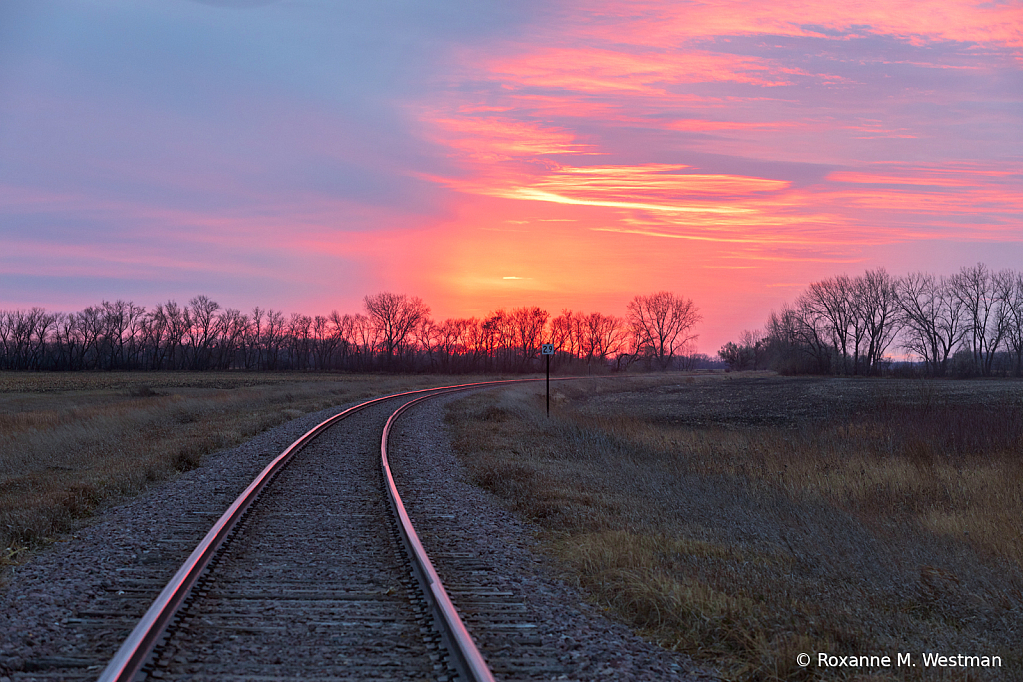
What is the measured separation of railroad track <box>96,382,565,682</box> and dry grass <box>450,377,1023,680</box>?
1.37 meters

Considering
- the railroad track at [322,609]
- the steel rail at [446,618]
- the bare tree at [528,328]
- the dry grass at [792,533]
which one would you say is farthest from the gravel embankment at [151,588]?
the bare tree at [528,328]

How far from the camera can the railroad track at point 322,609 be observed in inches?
178

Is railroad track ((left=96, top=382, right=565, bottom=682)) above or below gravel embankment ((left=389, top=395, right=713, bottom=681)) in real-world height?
above

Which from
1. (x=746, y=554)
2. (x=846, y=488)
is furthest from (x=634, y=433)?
(x=746, y=554)

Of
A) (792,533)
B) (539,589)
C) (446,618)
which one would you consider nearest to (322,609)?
(446,618)

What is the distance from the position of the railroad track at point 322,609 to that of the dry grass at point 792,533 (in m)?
1.37

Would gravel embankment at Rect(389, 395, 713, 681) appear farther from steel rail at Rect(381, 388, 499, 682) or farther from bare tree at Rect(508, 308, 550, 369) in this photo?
bare tree at Rect(508, 308, 550, 369)

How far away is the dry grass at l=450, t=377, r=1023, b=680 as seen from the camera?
5453mm

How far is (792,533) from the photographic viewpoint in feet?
29.2

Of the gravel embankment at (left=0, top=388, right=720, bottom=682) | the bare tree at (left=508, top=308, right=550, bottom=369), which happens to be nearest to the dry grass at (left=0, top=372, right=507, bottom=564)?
the gravel embankment at (left=0, top=388, right=720, bottom=682)

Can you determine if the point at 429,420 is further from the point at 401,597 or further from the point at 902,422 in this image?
the point at 401,597

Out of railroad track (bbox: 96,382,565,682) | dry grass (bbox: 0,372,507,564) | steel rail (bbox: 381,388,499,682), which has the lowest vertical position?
dry grass (bbox: 0,372,507,564)

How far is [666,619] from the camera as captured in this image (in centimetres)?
562

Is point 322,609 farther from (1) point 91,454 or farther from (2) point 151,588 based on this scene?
(1) point 91,454
